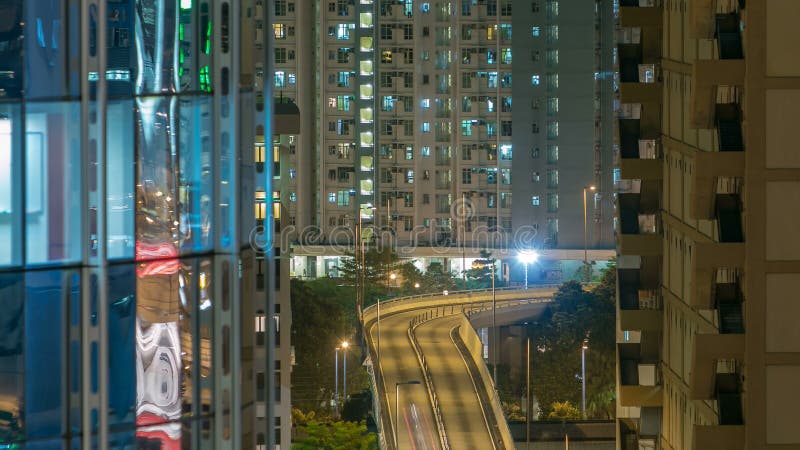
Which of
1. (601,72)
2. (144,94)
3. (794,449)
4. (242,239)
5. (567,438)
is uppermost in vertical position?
(601,72)

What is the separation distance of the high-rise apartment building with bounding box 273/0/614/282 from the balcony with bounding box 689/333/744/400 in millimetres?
80582

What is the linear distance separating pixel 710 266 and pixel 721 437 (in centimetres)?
135

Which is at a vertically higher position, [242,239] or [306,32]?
[306,32]

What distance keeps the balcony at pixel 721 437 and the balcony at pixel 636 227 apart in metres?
4.50

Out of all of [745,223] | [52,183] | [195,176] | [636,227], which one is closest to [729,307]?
[745,223]

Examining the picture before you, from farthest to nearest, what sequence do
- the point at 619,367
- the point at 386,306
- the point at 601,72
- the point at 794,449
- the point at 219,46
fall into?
the point at 601,72 < the point at 386,306 < the point at 619,367 < the point at 794,449 < the point at 219,46

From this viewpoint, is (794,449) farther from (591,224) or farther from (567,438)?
(591,224)

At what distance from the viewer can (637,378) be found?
17.0 m

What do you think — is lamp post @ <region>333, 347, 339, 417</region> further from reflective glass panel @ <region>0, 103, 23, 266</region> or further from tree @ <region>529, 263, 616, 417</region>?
reflective glass panel @ <region>0, 103, 23, 266</region>

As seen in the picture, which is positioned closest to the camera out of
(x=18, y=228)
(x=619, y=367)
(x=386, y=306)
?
(x=18, y=228)

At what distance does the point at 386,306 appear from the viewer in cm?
7456

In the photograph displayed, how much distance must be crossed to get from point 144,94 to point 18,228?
868mm

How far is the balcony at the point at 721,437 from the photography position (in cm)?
1227

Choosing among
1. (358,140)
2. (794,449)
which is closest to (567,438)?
(794,449)
